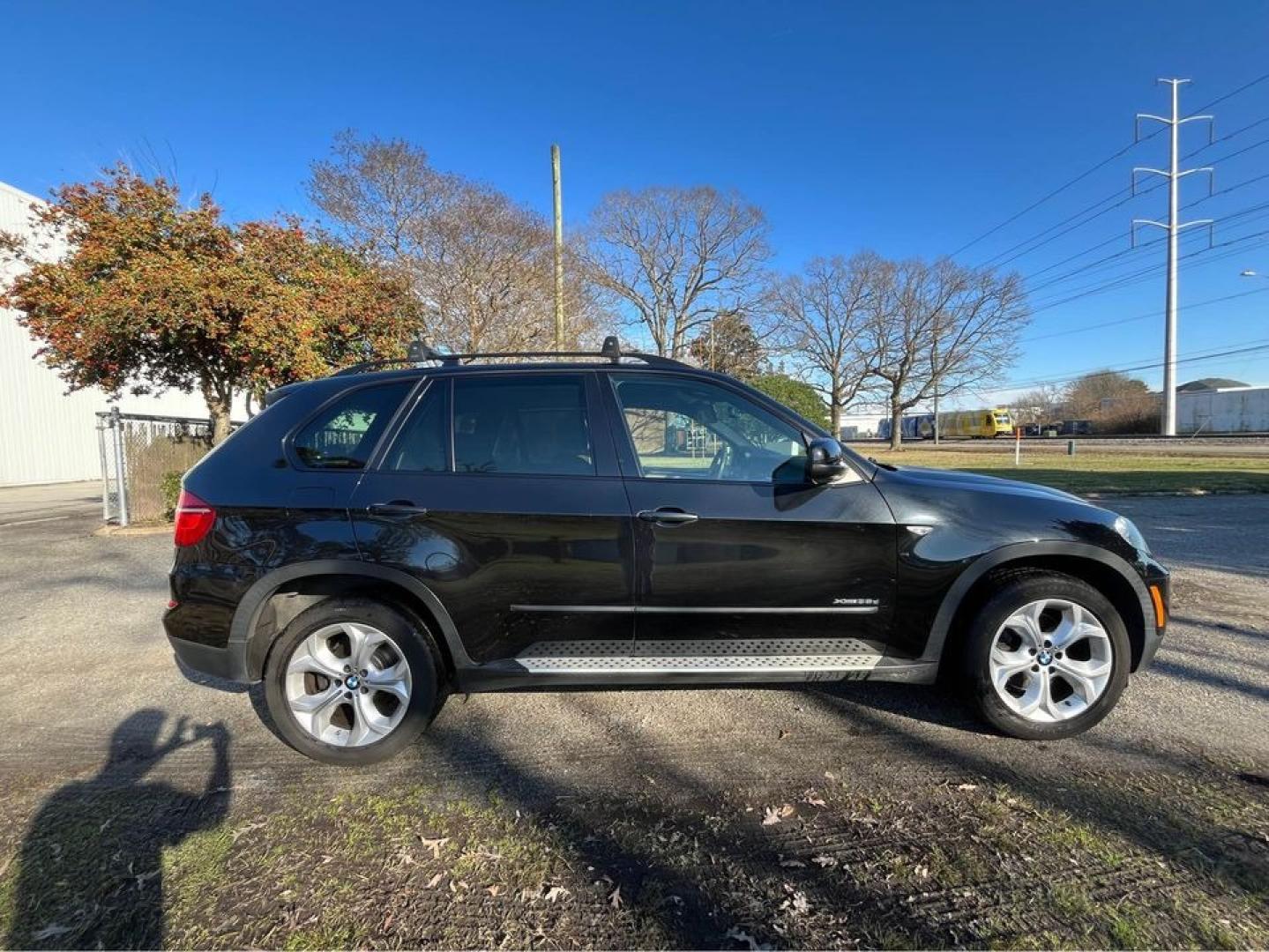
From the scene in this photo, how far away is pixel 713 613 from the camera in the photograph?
2.85 meters

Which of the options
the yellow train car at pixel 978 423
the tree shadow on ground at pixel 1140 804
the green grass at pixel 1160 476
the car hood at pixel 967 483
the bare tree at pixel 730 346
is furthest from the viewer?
the yellow train car at pixel 978 423

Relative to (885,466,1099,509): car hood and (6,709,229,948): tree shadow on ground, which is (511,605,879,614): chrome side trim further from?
(6,709,229,948): tree shadow on ground

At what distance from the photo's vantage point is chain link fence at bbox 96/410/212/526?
9.71 meters

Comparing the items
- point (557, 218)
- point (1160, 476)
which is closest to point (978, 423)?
point (1160, 476)

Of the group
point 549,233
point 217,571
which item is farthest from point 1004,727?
point 549,233

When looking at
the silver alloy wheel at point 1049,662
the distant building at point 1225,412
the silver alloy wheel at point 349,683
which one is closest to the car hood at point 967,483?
the silver alloy wheel at point 1049,662

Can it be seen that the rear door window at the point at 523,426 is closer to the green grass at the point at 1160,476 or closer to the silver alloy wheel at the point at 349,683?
the silver alloy wheel at the point at 349,683

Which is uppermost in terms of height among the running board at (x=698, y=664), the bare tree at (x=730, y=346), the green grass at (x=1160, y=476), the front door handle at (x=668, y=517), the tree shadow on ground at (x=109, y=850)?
the bare tree at (x=730, y=346)

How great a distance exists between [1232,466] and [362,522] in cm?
2494

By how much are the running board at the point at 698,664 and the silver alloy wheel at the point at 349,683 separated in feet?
1.29

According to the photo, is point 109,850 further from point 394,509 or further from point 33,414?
point 33,414

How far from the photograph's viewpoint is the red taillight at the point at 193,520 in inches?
109

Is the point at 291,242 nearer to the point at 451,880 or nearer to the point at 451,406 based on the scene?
the point at 451,406

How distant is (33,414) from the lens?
1991 centimetres
